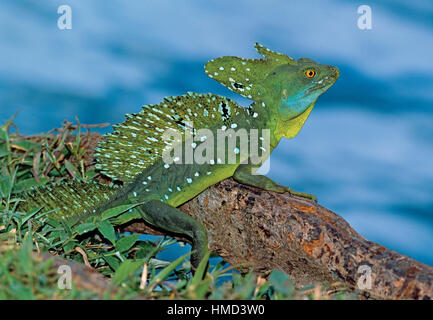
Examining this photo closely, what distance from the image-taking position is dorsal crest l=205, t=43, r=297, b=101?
13.1ft

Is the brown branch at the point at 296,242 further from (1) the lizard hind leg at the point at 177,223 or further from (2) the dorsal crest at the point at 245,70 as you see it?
(2) the dorsal crest at the point at 245,70

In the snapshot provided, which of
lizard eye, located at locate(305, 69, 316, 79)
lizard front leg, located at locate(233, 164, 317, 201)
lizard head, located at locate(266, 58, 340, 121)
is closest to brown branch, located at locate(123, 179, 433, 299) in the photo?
lizard front leg, located at locate(233, 164, 317, 201)

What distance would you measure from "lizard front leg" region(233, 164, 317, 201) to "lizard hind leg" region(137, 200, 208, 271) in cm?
47

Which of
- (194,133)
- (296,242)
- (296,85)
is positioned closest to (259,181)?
(296,242)

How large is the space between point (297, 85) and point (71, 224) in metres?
2.01

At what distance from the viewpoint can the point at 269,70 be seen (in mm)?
4012

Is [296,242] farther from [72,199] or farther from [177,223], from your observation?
[72,199]

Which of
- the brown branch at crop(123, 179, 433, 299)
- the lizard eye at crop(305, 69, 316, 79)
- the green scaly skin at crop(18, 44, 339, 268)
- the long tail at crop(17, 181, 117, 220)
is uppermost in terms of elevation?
the lizard eye at crop(305, 69, 316, 79)

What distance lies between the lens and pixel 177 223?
384 centimetres

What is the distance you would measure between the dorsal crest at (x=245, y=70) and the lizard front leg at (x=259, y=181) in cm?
58

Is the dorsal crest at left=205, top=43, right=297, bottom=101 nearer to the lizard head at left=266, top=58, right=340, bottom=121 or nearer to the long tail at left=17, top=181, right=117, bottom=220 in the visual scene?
the lizard head at left=266, top=58, right=340, bottom=121

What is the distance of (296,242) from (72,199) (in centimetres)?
175

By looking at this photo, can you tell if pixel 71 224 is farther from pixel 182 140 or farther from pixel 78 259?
pixel 182 140
